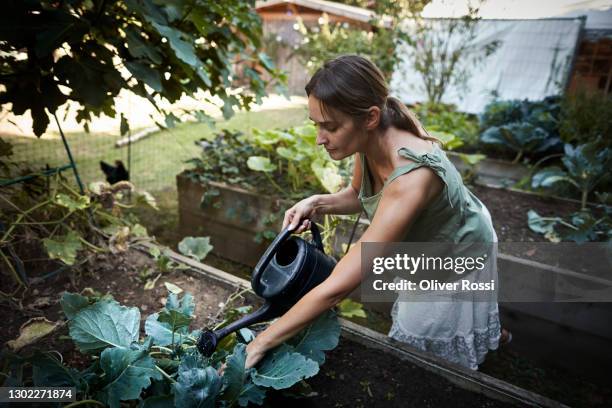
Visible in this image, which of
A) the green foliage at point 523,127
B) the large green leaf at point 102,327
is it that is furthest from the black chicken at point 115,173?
the green foliage at point 523,127

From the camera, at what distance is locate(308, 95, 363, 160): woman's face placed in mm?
1316

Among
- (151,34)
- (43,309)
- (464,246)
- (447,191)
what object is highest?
(151,34)

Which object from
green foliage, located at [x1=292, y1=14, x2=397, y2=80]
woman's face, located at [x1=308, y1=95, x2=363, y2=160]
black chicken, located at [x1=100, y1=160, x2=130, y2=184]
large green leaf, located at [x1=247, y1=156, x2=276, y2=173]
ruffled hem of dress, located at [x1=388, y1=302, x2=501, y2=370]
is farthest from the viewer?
green foliage, located at [x1=292, y1=14, x2=397, y2=80]

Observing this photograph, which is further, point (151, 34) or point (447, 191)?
point (151, 34)

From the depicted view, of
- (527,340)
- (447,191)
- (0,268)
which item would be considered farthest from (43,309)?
(527,340)

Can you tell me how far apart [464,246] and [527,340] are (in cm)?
145

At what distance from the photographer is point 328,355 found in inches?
66.8

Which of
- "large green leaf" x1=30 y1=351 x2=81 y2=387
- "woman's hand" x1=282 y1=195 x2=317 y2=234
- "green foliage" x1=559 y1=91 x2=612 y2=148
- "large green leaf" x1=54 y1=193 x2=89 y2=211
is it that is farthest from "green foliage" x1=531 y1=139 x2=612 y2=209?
"large green leaf" x1=30 y1=351 x2=81 y2=387

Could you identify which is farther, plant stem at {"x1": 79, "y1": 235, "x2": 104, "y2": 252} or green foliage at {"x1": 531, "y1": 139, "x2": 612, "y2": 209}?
green foliage at {"x1": 531, "y1": 139, "x2": 612, "y2": 209}

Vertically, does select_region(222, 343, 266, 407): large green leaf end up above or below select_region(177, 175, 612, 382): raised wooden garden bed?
above

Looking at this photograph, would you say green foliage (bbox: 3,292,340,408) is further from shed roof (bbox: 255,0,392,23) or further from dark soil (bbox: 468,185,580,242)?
shed roof (bbox: 255,0,392,23)

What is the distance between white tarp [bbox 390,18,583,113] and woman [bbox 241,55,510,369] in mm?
5962

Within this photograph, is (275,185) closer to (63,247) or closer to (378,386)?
(63,247)

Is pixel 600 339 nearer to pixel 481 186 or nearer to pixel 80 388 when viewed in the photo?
pixel 481 186
